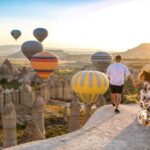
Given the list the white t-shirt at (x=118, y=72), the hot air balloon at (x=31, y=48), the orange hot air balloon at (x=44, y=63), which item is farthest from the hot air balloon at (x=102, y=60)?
the white t-shirt at (x=118, y=72)

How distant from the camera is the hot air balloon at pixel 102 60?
42.8m

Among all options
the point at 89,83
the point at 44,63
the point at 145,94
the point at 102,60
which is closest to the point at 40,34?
the point at 102,60

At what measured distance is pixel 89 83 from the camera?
58.4 feet

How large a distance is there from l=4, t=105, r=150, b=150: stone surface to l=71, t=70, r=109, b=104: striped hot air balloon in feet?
19.0

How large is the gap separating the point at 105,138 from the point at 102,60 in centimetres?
3366

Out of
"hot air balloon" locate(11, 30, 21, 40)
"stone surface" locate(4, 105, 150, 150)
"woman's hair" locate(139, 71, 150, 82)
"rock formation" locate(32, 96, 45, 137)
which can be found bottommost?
"rock formation" locate(32, 96, 45, 137)

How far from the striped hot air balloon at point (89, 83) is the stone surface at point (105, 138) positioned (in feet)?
19.0

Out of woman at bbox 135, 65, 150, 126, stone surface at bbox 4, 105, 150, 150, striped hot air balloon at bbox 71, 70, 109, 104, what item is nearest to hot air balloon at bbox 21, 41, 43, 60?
striped hot air balloon at bbox 71, 70, 109, 104

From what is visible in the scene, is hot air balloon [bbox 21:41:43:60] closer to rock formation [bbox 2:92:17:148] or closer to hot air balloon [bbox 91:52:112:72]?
hot air balloon [bbox 91:52:112:72]

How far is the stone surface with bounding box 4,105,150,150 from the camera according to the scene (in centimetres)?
891

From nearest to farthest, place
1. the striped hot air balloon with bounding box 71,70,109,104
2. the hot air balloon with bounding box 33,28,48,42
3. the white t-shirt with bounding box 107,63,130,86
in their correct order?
→ the white t-shirt with bounding box 107,63,130,86 → the striped hot air balloon with bounding box 71,70,109,104 → the hot air balloon with bounding box 33,28,48,42

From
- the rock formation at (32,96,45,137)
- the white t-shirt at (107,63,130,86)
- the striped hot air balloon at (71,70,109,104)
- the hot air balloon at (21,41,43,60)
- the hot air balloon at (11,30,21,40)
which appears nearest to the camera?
the white t-shirt at (107,63,130,86)

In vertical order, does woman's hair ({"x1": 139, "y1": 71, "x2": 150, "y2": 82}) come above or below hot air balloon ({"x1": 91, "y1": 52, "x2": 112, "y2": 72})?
above

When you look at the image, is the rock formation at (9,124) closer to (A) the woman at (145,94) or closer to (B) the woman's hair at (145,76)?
(A) the woman at (145,94)
